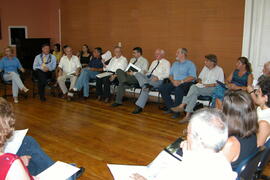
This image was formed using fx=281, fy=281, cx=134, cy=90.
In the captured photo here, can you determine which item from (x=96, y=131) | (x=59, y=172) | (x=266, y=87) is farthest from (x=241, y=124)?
(x=96, y=131)

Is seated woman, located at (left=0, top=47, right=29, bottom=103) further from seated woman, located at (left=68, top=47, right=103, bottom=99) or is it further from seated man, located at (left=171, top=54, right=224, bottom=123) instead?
seated man, located at (left=171, top=54, right=224, bottom=123)

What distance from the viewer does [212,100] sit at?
5.03m

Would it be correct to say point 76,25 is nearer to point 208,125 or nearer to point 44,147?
point 44,147

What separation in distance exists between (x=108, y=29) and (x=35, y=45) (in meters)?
3.13

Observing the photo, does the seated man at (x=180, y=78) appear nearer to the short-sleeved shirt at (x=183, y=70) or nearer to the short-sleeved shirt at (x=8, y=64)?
the short-sleeved shirt at (x=183, y=70)

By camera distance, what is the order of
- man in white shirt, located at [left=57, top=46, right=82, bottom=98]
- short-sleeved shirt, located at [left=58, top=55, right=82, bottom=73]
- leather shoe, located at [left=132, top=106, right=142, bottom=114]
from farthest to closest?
short-sleeved shirt, located at [left=58, top=55, right=82, bottom=73]
man in white shirt, located at [left=57, top=46, right=82, bottom=98]
leather shoe, located at [left=132, top=106, right=142, bottom=114]

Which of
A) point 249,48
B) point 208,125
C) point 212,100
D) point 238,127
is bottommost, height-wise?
point 212,100

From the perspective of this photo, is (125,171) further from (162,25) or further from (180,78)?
(162,25)

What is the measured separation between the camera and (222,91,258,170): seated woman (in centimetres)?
182

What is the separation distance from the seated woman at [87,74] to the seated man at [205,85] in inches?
96.8

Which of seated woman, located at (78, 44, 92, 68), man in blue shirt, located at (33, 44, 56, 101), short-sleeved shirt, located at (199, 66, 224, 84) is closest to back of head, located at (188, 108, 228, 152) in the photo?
short-sleeved shirt, located at (199, 66, 224, 84)

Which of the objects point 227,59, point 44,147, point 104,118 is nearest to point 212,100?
point 227,59

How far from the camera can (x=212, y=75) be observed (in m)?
5.36

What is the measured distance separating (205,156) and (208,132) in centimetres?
12
